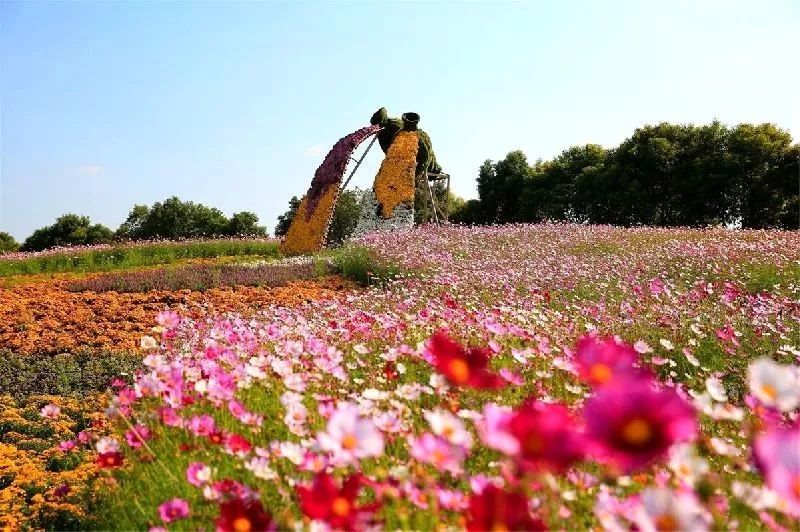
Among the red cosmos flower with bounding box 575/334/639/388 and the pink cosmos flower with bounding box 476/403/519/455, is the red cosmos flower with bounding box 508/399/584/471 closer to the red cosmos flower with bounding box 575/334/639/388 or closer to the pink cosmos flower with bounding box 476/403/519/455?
the pink cosmos flower with bounding box 476/403/519/455

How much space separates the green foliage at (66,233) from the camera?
5200 cm

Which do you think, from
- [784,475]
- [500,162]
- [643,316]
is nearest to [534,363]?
[643,316]

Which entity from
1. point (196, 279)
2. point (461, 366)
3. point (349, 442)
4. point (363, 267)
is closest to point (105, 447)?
point (349, 442)

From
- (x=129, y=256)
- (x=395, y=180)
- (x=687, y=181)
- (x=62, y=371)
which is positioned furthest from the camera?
(x=687, y=181)

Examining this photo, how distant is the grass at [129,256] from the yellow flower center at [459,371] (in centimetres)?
1714

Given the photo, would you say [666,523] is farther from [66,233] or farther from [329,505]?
[66,233]

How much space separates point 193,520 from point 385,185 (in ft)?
54.9

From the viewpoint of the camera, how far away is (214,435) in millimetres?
2596

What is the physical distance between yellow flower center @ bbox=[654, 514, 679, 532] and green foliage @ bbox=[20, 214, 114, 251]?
55.6 meters

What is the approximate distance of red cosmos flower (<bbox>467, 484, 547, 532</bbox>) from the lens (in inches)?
52.1

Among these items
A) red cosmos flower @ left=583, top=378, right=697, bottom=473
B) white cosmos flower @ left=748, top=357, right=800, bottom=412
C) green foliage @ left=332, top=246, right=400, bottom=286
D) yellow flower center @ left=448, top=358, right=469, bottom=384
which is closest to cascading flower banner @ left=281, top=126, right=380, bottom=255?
green foliage @ left=332, top=246, right=400, bottom=286

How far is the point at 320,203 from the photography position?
59.8 ft

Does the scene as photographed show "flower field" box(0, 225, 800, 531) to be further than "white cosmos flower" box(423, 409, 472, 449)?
No

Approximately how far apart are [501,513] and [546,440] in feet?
0.64
